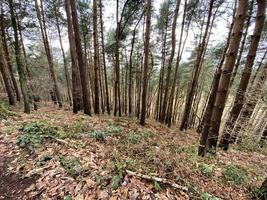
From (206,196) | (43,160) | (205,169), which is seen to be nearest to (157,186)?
(206,196)

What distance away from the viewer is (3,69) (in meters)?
8.37

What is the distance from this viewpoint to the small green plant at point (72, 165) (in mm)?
2888

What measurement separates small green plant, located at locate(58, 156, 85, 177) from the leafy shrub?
89 cm

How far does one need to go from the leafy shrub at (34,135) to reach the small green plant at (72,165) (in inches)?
34.9

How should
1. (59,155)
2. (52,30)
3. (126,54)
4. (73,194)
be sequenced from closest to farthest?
1. (73,194)
2. (59,155)
3. (52,30)
4. (126,54)

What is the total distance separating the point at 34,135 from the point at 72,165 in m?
1.67

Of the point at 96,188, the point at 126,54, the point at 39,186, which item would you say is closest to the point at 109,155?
the point at 96,188

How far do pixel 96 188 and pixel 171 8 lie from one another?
1122 cm

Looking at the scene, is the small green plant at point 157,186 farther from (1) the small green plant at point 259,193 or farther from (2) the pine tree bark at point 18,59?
(2) the pine tree bark at point 18,59

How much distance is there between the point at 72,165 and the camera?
9.95 ft

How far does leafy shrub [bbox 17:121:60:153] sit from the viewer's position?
3.76m

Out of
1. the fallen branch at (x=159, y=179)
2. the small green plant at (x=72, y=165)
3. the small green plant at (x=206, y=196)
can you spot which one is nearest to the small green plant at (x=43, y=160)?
the small green plant at (x=72, y=165)

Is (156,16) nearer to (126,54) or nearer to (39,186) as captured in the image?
(126,54)

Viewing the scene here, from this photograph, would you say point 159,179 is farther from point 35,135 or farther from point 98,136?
point 35,135
